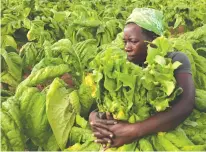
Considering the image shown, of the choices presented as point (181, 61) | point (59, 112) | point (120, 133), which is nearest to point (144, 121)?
point (120, 133)

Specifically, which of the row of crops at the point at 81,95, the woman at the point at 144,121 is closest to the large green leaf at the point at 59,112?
the row of crops at the point at 81,95

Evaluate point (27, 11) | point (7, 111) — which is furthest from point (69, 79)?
point (27, 11)

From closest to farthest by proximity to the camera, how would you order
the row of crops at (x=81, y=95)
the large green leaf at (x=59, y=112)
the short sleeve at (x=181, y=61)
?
1. the row of crops at (x=81, y=95)
2. the short sleeve at (x=181, y=61)
3. the large green leaf at (x=59, y=112)

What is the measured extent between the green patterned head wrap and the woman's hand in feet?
1.98

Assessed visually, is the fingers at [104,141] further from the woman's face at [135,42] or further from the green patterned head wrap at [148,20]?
the green patterned head wrap at [148,20]

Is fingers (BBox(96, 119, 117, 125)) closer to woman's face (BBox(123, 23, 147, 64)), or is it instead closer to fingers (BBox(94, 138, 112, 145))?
fingers (BBox(94, 138, 112, 145))

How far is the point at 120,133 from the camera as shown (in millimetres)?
2254

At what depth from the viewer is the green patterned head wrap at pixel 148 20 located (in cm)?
255

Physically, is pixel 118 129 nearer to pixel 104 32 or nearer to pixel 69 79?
pixel 69 79

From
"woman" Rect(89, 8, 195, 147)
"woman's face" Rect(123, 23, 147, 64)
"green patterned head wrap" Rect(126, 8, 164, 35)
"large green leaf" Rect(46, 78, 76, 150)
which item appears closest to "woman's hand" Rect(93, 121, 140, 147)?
"woman" Rect(89, 8, 195, 147)

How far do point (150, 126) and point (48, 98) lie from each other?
2.02 feet

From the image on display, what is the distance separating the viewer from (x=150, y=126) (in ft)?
7.37

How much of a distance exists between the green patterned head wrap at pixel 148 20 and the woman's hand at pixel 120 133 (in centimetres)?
60

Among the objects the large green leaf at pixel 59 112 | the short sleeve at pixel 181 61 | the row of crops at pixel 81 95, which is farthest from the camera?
the large green leaf at pixel 59 112
